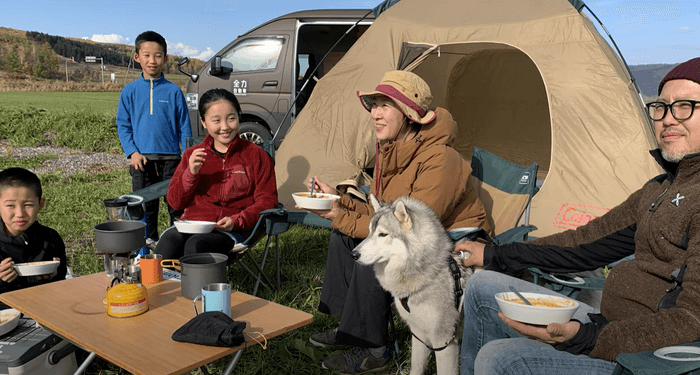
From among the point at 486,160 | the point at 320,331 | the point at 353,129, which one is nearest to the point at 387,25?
the point at 353,129

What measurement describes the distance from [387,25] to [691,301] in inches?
152

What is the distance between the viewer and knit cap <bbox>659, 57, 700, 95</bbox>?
1432 millimetres

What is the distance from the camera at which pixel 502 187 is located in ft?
10.6

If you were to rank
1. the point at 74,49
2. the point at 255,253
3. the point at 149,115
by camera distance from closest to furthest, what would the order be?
1. the point at 149,115
2. the point at 255,253
3. the point at 74,49

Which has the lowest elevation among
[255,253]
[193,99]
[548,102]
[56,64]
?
[255,253]

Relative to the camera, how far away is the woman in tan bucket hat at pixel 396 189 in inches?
92.4

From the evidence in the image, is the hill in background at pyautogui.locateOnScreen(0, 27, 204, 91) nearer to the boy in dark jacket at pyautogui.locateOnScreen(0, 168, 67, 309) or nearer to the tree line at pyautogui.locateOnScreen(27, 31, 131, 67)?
the tree line at pyautogui.locateOnScreen(27, 31, 131, 67)

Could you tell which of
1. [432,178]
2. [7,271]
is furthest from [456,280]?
[7,271]

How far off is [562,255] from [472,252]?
0.36 m

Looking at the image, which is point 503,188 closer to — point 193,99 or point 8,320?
point 8,320

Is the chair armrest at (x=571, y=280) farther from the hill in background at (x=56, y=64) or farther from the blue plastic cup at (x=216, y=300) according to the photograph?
the hill in background at (x=56, y=64)

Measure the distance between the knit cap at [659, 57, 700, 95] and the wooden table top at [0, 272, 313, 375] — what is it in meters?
1.39

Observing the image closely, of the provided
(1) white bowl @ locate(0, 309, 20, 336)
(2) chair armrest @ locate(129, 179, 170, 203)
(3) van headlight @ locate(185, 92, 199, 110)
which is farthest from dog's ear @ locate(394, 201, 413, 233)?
(3) van headlight @ locate(185, 92, 199, 110)

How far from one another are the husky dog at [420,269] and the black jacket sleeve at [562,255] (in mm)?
206
